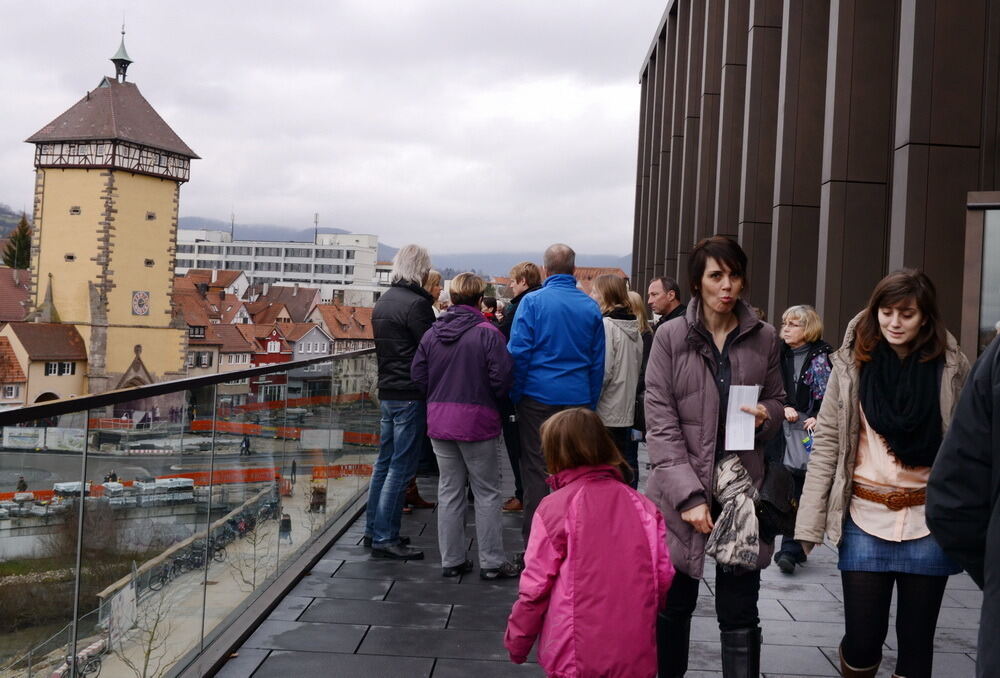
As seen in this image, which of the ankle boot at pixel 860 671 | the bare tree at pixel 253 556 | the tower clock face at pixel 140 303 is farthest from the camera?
the tower clock face at pixel 140 303

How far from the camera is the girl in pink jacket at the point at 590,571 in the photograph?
339 cm

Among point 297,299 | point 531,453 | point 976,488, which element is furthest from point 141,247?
point 976,488

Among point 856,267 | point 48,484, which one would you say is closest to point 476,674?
point 48,484

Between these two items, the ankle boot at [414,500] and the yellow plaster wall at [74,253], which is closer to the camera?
the ankle boot at [414,500]

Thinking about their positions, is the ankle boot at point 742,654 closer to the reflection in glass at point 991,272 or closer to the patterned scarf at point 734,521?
the patterned scarf at point 734,521

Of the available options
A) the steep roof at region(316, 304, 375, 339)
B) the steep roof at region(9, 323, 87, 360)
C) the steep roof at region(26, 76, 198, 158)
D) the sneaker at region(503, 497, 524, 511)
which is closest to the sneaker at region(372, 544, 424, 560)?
the sneaker at region(503, 497, 524, 511)

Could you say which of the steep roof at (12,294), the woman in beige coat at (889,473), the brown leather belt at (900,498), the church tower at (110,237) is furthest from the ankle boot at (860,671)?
the steep roof at (12,294)

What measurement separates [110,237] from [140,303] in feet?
20.7

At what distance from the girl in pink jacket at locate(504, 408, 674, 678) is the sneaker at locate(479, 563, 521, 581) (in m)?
2.99

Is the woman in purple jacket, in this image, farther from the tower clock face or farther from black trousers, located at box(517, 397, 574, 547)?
the tower clock face

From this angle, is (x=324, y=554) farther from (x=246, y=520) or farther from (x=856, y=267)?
(x=856, y=267)

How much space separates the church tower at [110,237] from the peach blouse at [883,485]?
3436 inches

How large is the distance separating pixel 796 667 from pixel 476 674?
1.44 metres

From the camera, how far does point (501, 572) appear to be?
652 centimetres
